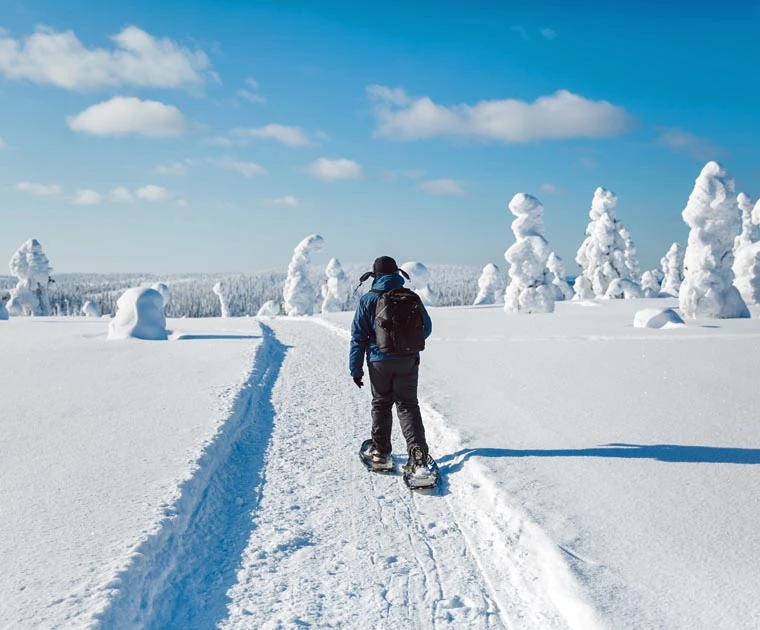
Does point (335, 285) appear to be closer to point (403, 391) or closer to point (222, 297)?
point (222, 297)

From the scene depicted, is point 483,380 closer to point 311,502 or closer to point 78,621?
point 311,502

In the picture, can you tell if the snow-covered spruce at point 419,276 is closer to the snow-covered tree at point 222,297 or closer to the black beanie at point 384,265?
the snow-covered tree at point 222,297

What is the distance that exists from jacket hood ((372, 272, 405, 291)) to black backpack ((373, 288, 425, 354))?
0.34 ft

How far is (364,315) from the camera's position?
5.55m

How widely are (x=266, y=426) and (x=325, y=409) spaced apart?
1.21 metres

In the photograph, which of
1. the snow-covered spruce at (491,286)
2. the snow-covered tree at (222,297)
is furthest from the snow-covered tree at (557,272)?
the snow-covered tree at (222,297)

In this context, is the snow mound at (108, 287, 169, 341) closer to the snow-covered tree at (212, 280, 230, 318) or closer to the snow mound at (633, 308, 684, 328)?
the snow mound at (633, 308, 684, 328)

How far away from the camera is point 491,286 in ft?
183

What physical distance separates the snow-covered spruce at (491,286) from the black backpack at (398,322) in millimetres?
50452

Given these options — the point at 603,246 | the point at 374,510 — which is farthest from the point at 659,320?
the point at 603,246

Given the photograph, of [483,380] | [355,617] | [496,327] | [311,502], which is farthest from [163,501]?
[496,327]

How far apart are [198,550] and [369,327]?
251 centimetres

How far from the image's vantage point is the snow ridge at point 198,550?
10.6 feet

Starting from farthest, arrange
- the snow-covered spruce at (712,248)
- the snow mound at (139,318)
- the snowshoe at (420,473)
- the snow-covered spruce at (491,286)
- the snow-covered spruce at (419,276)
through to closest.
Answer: the snow-covered spruce at (491,286), the snow-covered spruce at (419,276), the snow-covered spruce at (712,248), the snow mound at (139,318), the snowshoe at (420,473)
